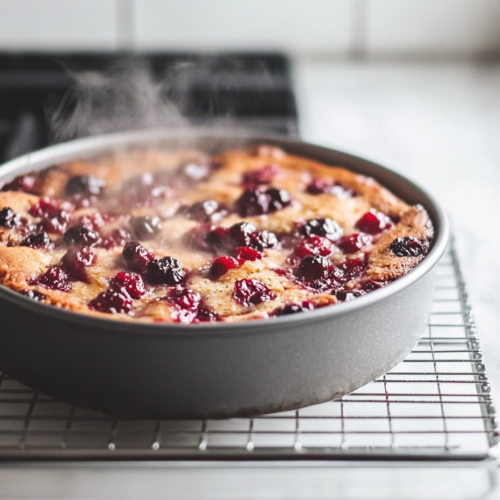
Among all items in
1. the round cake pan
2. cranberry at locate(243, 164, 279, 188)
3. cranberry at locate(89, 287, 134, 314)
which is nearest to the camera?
the round cake pan

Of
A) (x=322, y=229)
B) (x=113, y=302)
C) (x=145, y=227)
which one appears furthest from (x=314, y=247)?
(x=113, y=302)

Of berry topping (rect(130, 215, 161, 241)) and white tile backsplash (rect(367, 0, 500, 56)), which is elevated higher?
white tile backsplash (rect(367, 0, 500, 56))

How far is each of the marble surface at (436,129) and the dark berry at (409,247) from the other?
1.20 feet

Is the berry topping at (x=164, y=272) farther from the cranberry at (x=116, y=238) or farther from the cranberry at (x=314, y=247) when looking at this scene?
the cranberry at (x=314, y=247)

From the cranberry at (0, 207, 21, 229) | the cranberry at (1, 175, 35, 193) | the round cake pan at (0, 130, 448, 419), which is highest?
the cranberry at (1, 175, 35, 193)

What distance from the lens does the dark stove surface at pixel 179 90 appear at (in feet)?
10.8

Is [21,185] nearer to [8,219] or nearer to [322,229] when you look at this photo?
[8,219]

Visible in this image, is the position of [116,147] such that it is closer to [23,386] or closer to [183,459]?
[23,386]

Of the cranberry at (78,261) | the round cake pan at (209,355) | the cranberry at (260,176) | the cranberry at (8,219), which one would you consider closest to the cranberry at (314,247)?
the round cake pan at (209,355)

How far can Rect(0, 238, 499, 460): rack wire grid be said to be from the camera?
144cm

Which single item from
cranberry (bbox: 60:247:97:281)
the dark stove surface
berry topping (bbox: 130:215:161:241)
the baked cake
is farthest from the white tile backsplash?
cranberry (bbox: 60:247:97:281)

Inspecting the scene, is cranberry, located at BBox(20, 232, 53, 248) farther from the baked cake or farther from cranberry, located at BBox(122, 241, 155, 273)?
cranberry, located at BBox(122, 241, 155, 273)

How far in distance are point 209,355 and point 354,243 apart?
0.70 meters

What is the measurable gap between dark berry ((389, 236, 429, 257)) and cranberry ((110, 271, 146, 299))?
0.70 m
